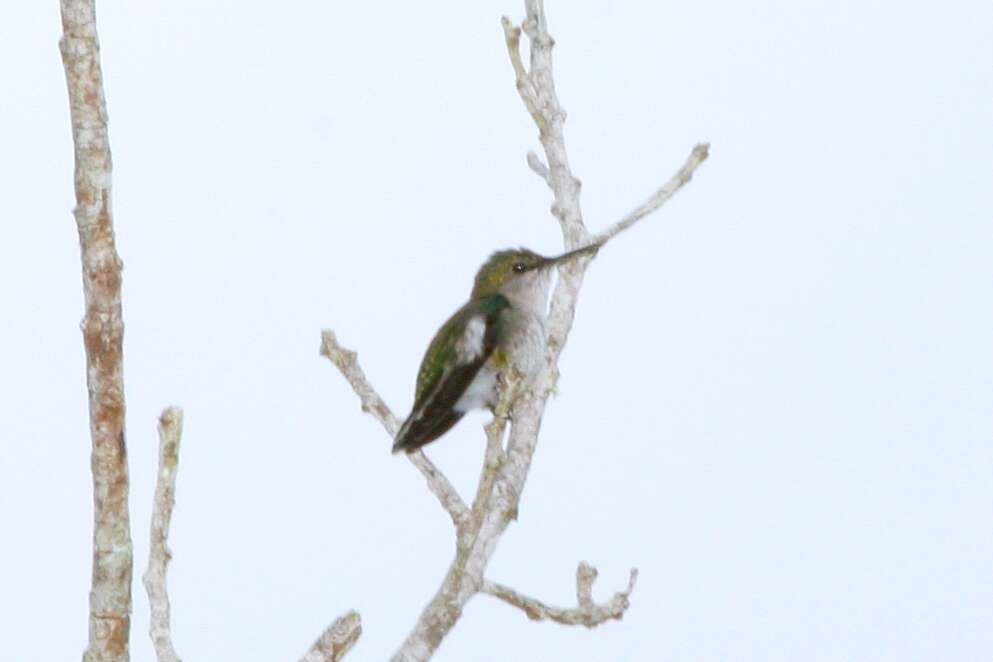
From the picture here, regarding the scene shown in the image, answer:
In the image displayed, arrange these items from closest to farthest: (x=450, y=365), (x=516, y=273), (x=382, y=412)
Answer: (x=382, y=412), (x=450, y=365), (x=516, y=273)

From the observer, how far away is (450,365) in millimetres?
6547

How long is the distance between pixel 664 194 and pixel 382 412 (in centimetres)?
133

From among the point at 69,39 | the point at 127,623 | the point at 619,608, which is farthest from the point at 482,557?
the point at 69,39

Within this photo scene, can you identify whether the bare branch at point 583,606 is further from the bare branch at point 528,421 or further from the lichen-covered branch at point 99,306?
the lichen-covered branch at point 99,306

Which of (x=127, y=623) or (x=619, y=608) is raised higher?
(x=619, y=608)

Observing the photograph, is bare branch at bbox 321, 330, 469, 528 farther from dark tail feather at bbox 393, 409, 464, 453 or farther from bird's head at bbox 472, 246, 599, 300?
bird's head at bbox 472, 246, 599, 300

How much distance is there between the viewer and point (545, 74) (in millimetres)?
6148

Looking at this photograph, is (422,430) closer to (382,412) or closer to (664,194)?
(382,412)

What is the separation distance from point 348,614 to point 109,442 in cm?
80

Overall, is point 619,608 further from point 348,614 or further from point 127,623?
point 127,623

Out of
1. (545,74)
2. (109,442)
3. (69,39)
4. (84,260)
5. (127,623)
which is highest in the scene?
(545,74)

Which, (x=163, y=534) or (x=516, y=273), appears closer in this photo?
(x=163, y=534)

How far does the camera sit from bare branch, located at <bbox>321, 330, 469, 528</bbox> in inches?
219

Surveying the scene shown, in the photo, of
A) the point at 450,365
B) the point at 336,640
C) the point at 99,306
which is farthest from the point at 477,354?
the point at 99,306
